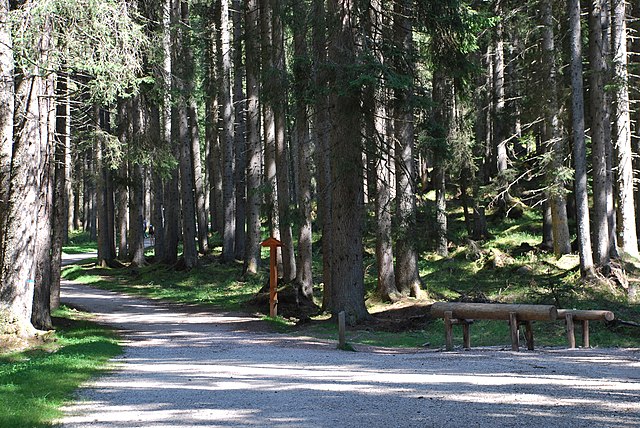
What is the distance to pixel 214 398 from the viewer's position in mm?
8195

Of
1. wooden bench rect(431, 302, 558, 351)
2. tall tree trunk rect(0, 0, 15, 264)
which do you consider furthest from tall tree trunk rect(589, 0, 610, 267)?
tall tree trunk rect(0, 0, 15, 264)

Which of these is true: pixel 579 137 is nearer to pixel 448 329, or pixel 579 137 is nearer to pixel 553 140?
pixel 553 140

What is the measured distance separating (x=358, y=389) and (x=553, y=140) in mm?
15576

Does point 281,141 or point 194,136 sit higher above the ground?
point 194,136

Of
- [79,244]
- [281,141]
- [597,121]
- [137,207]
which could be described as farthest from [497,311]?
[79,244]

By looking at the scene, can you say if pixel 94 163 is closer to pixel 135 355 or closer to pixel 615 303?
pixel 135 355

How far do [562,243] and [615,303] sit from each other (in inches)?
232

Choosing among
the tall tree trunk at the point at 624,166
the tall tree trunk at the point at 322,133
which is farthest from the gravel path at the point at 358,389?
the tall tree trunk at the point at 624,166

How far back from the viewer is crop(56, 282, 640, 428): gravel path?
686 cm

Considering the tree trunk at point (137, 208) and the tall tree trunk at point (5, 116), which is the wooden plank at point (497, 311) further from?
the tree trunk at point (137, 208)

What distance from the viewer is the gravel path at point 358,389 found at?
270 inches

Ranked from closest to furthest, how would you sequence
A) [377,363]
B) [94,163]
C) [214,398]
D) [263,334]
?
[214,398] → [377,363] → [263,334] → [94,163]

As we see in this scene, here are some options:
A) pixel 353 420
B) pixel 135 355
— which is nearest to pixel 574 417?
pixel 353 420

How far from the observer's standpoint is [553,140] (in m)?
22.0
